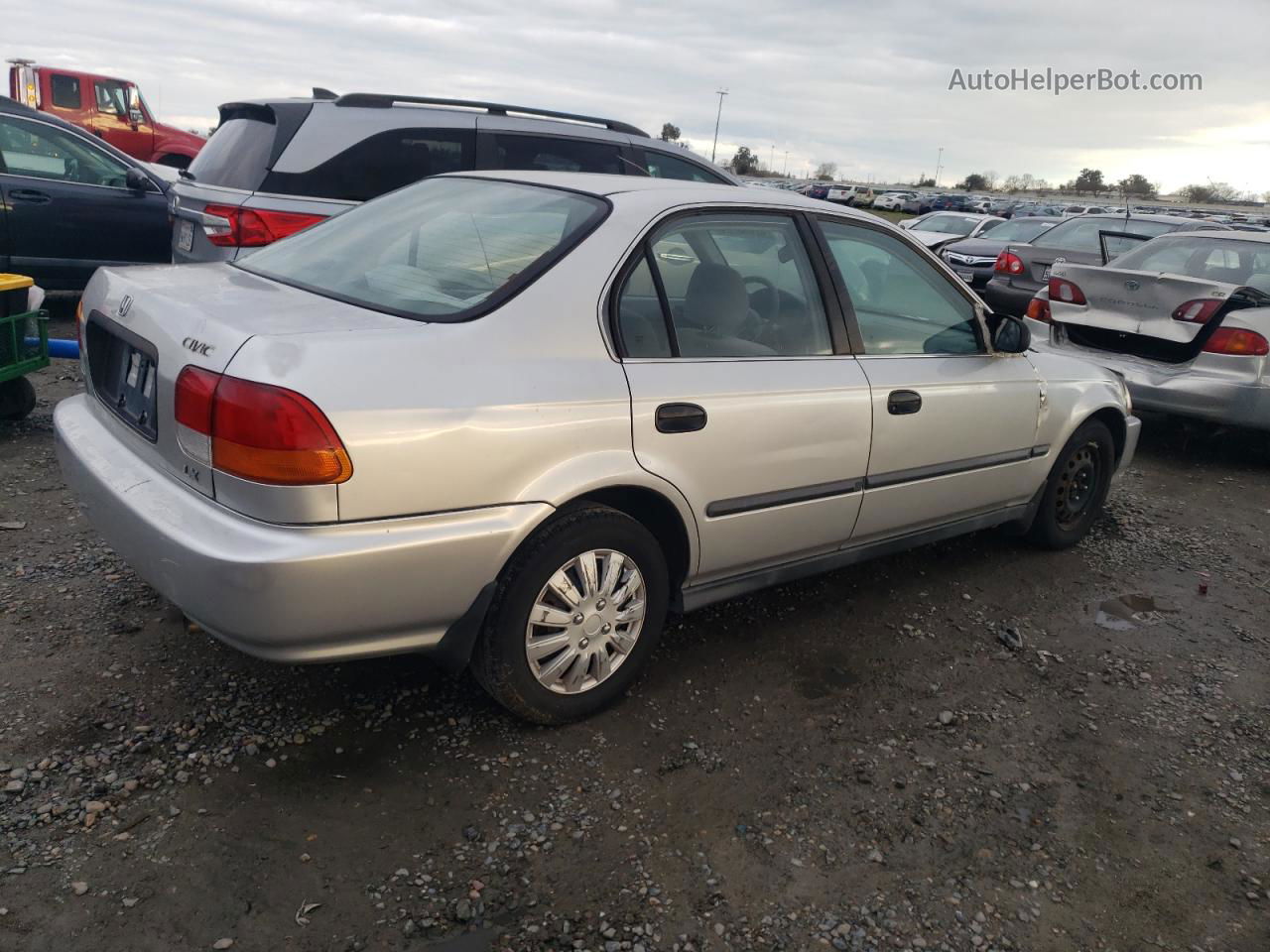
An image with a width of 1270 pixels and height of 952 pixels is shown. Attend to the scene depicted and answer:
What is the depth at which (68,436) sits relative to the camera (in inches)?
123

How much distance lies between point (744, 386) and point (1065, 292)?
4.74 meters

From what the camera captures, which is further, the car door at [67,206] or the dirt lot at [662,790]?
the car door at [67,206]

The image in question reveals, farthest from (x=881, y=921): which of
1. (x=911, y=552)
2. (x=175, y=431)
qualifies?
(x=911, y=552)

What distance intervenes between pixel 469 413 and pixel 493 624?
0.61 m

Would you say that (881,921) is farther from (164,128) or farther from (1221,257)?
(164,128)

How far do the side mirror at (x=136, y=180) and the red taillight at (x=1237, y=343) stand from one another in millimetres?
8126

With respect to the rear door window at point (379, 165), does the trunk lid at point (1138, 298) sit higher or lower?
lower

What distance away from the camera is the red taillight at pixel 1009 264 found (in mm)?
11258

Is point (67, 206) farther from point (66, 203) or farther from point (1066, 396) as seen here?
point (1066, 396)

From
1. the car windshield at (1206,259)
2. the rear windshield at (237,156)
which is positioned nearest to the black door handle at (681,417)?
the rear windshield at (237,156)

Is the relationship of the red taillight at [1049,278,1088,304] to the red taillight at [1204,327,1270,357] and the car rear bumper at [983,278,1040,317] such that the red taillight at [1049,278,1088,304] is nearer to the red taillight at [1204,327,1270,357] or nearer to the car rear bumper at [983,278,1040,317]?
the red taillight at [1204,327,1270,357]

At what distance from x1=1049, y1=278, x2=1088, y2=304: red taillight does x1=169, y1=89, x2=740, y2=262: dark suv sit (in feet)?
10.2

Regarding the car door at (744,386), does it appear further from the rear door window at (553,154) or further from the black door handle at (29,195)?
the black door handle at (29,195)

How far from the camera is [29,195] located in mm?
7777
